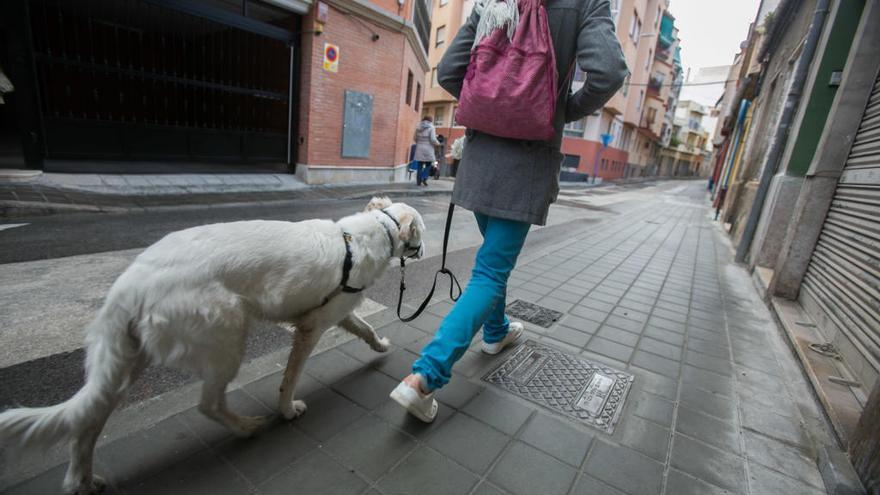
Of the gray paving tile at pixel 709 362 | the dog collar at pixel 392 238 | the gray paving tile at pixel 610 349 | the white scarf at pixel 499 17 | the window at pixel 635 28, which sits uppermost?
the window at pixel 635 28

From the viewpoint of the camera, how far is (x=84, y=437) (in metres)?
1.46

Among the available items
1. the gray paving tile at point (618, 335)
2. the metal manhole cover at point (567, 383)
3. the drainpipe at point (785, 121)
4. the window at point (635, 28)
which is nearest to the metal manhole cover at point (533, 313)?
the gray paving tile at point (618, 335)

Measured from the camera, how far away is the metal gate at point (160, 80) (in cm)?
760

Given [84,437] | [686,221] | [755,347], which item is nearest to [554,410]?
[84,437]

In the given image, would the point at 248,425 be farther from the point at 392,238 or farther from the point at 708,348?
the point at 708,348

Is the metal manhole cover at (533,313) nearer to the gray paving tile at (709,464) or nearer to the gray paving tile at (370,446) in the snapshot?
the gray paving tile at (709,464)

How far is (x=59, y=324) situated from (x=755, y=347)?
17.8 feet

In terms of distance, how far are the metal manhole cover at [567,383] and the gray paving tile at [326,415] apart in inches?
34.8

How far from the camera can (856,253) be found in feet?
10.9

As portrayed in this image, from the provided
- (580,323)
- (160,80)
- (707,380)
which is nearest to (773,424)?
(707,380)

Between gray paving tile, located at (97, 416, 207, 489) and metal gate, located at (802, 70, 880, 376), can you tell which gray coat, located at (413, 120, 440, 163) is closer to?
metal gate, located at (802, 70, 880, 376)

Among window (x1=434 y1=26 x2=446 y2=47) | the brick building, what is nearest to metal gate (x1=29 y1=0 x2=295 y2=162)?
the brick building

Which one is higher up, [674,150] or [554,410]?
[674,150]

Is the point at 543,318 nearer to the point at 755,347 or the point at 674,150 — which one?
the point at 755,347
